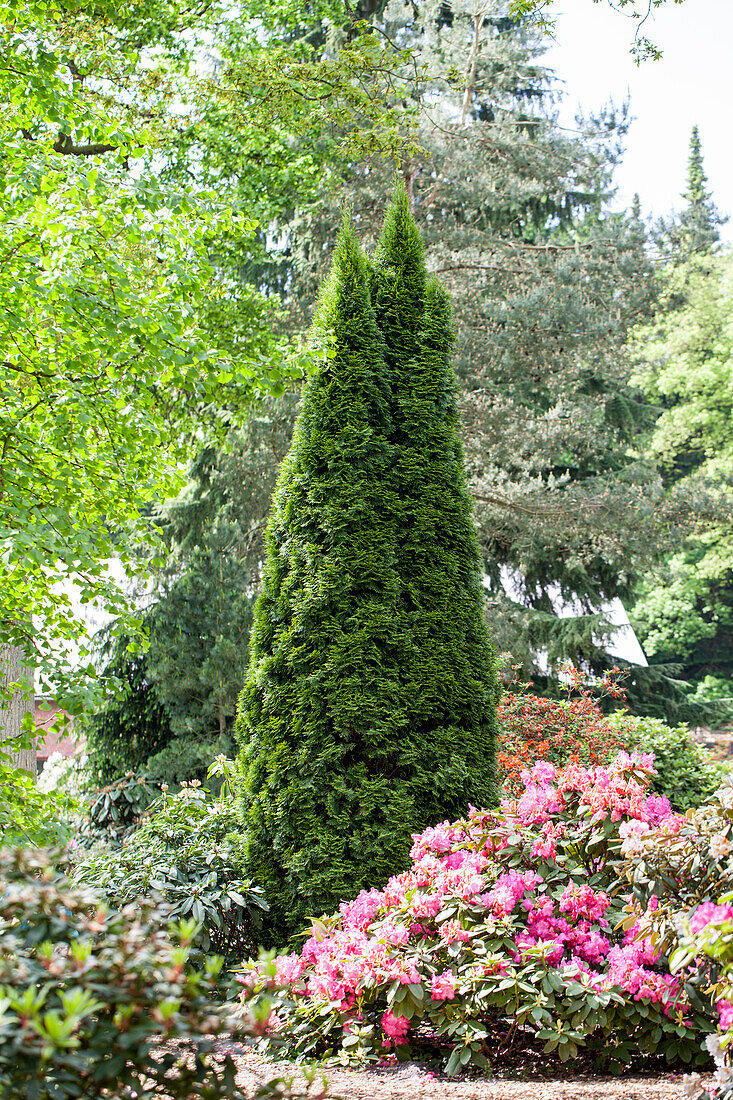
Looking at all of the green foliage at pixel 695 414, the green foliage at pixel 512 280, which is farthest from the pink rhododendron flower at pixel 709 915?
the green foliage at pixel 695 414

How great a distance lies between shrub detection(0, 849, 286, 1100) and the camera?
1249 millimetres

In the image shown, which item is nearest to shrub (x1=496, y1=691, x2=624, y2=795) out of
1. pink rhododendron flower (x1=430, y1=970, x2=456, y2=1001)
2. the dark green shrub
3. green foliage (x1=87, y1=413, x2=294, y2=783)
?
the dark green shrub

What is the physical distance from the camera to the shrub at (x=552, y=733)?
6.53m

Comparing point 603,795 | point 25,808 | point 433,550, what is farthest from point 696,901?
point 25,808

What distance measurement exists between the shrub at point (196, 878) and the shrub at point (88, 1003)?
80.8 inches

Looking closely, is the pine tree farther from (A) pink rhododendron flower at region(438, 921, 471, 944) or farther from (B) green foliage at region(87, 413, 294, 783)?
(A) pink rhododendron flower at region(438, 921, 471, 944)

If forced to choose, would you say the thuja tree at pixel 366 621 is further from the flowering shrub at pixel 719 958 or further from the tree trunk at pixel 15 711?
the tree trunk at pixel 15 711

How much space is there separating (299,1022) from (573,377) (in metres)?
10.4

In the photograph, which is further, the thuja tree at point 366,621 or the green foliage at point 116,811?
the green foliage at point 116,811

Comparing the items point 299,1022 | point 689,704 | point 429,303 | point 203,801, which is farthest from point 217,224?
point 689,704

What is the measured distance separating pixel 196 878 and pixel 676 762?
15.0ft

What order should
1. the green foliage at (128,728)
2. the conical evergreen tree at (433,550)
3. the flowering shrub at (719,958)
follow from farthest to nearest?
the green foliage at (128,728) → the conical evergreen tree at (433,550) → the flowering shrub at (719,958)

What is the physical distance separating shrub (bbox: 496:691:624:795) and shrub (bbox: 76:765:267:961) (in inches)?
103

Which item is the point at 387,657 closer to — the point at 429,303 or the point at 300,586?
the point at 300,586
